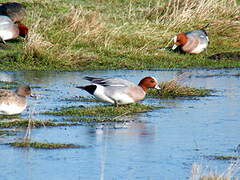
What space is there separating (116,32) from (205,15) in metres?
3.46

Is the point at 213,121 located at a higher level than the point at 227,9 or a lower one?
lower

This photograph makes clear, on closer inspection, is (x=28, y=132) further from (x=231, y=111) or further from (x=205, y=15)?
(x=205, y=15)

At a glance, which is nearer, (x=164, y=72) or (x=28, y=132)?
(x=28, y=132)

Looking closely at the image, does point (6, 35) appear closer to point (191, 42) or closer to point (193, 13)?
point (191, 42)

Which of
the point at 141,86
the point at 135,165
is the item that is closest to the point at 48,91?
the point at 141,86

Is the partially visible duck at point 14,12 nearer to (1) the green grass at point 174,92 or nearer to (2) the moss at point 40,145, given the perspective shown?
(1) the green grass at point 174,92

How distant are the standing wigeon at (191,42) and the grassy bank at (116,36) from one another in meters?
0.17

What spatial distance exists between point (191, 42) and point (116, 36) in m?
1.74

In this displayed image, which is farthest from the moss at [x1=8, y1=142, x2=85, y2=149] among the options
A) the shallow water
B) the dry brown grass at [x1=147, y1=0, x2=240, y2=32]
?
the dry brown grass at [x1=147, y1=0, x2=240, y2=32]

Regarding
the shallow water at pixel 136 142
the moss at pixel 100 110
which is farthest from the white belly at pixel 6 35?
the moss at pixel 100 110

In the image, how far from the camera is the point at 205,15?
20.8 m

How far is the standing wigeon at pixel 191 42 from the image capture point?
17953 mm

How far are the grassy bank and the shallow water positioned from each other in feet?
7.76

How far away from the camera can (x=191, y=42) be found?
707 inches
